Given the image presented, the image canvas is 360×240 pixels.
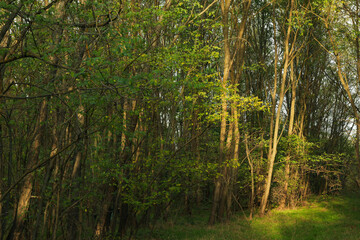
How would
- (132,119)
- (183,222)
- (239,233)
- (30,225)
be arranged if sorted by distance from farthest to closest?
(183,222), (239,233), (132,119), (30,225)

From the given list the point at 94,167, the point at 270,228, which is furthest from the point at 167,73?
the point at 270,228

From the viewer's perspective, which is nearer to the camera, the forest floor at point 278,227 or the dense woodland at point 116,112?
the dense woodland at point 116,112

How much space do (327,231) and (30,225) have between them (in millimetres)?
11463

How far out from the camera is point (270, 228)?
15.7 metres

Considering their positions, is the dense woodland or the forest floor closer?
the dense woodland

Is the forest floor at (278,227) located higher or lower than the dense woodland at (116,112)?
lower

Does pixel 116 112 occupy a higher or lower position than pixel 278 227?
higher

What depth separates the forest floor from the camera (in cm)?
1355

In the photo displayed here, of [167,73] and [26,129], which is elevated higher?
[167,73]

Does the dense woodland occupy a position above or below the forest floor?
above

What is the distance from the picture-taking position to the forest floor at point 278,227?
13555mm

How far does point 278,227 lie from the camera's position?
15.8 meters

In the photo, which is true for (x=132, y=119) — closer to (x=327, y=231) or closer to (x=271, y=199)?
(x=327, y=231)

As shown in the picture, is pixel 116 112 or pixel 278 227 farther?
pixel 278 227
